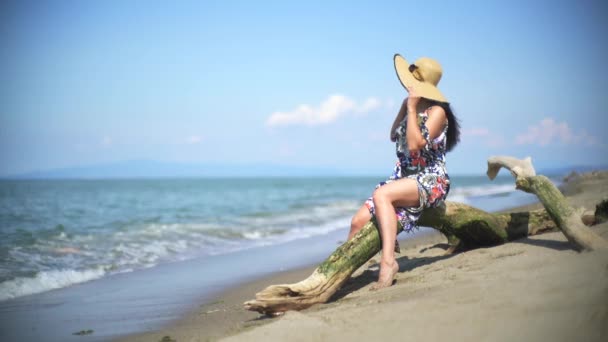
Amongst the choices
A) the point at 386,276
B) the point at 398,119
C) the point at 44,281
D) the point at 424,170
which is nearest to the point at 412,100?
the point at 398,119

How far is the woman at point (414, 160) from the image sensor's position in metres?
4.24

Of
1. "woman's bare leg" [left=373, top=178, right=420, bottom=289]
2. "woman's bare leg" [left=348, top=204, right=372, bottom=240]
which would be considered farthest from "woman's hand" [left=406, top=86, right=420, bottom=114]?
"woman's bare leg" [left=348, top=204, right=372, bottom=240]

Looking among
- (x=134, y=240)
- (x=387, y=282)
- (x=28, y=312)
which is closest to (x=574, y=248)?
(x=387, y=282)

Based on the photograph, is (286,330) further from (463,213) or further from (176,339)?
(463,213)

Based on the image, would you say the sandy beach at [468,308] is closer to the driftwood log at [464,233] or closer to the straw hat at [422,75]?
the driftwood log at [464,233]

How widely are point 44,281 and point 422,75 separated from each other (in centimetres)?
592

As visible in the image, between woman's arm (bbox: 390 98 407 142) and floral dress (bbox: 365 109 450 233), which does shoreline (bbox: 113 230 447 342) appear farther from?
woman's arm (bbox: 390 98 407 142)

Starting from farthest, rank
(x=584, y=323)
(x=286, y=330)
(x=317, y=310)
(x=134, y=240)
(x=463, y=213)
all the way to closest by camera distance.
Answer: (x=134, y=240) < (x=463, y=213) < (x=317, y=310) < (x=286, y=330) < (x=584, y=323)

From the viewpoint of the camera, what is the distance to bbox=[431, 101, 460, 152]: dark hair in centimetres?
443

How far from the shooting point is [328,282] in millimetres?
4207

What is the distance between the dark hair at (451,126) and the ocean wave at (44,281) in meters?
5.60

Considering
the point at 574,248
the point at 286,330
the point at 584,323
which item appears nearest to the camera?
the point at 584,323

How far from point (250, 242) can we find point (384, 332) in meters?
8.85

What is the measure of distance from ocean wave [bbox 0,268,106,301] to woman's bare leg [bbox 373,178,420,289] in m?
4.84
